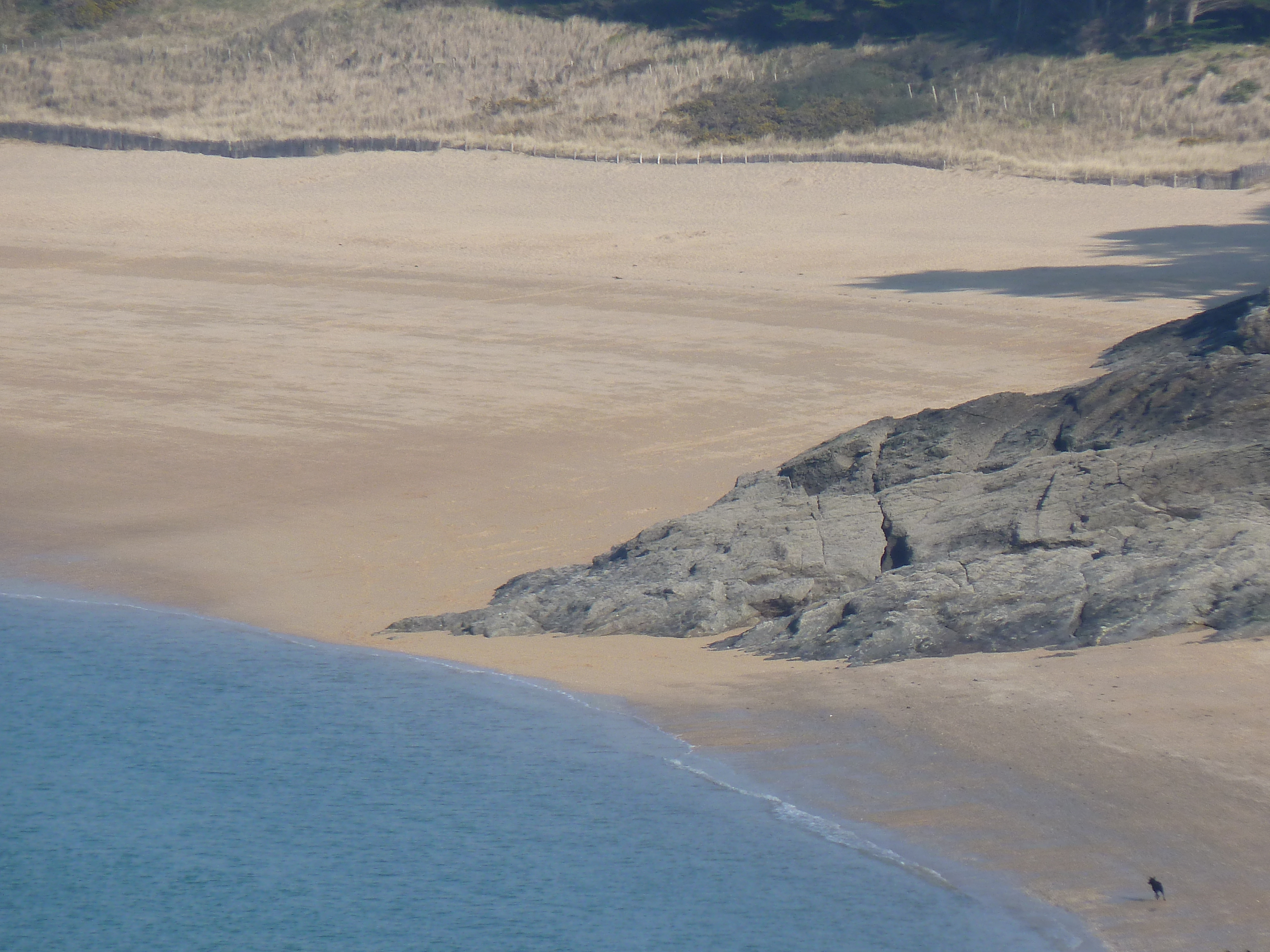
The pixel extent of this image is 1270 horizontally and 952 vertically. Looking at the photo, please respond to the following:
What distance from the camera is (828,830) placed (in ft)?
22.3

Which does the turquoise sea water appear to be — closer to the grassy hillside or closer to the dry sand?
the dry sand

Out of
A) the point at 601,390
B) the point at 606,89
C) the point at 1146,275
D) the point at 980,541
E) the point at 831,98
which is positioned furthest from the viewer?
the point at 606,89

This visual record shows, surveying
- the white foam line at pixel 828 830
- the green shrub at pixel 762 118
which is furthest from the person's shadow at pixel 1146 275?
the white foam line at pixel 828 830

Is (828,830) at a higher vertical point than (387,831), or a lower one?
higher

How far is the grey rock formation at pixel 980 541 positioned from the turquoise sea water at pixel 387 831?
1.38 metres

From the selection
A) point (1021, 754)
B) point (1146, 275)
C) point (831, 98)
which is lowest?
point (1021, 754)

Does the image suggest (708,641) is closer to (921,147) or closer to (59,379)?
(59,379)

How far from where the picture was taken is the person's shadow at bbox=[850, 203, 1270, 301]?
2141cm

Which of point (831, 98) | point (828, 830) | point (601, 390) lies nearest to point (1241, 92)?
point (831, 98)

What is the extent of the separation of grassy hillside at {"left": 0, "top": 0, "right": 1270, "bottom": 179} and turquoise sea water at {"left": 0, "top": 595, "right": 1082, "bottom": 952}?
83.1ft

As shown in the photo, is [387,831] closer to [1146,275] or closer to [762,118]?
[1146,275]

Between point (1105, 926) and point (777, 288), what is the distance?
17.1 meters

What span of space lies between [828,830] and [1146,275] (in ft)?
57.9

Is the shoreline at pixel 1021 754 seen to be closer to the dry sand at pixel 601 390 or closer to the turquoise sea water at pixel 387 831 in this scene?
the dry sand at pixel 601 390
